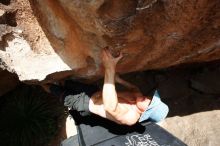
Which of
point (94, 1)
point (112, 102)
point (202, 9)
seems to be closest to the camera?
point (94, 1)

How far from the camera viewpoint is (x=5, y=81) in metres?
5.38

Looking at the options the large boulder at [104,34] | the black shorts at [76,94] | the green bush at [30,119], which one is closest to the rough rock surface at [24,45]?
the large boulder at [104,34]

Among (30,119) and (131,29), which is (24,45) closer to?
(131,29)

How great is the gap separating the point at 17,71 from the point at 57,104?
2.15 metres

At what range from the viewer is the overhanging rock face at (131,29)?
3.05 meters

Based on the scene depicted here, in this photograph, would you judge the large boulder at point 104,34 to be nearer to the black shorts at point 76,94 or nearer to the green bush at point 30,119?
the black shorts at point 76,94

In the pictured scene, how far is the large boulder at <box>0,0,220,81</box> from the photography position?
10.1 feet

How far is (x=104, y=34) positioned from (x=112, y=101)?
544 millimetres

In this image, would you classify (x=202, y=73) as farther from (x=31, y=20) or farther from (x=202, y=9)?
(x=31, y=20)

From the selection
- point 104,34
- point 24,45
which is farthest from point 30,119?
point 104,34

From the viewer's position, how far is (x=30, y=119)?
5621mm

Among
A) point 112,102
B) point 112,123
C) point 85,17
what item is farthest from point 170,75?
point 85,17

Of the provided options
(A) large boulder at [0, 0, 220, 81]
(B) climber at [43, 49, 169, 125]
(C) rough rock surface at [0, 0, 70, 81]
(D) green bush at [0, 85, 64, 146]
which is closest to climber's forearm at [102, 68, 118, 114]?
(B) climber at [43, 49, 169, 125]

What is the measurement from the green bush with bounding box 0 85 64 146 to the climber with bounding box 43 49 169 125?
182cm
